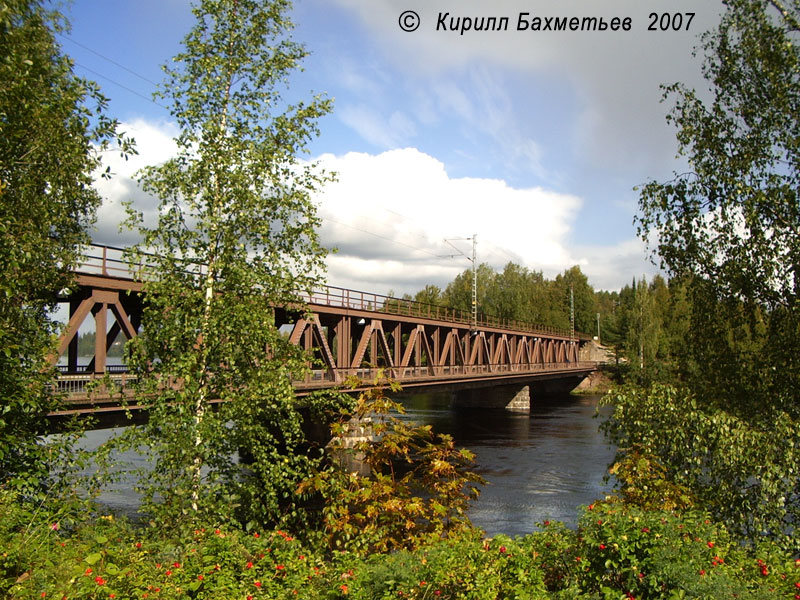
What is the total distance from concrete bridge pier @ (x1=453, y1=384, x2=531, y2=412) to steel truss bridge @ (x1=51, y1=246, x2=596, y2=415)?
11.0 feet

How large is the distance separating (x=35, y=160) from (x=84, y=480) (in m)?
5.37

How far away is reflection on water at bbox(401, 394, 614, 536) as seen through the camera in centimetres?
2426

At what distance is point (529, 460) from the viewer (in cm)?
3769

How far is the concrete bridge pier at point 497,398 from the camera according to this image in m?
76.6

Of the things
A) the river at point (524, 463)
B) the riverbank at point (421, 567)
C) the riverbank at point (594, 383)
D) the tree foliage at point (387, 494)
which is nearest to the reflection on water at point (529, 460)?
the river at point (524, 463)

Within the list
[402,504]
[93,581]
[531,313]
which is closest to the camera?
[93,581]

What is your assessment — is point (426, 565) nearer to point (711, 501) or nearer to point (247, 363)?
point (247, 363)

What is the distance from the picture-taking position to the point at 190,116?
1004 centimetres

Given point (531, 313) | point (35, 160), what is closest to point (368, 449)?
point (35, 160)

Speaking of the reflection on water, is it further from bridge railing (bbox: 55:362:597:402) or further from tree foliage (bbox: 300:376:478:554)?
bridge railing (bbox: 55:362:597:402)


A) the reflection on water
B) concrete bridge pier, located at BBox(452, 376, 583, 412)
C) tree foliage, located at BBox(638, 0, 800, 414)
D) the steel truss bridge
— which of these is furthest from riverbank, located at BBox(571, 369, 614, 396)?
tree foliage, located at BBox(638, 0, 800, 414)

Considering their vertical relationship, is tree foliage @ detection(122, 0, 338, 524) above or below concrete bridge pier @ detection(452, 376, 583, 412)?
above

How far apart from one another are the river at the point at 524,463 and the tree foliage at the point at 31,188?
6.84 feet

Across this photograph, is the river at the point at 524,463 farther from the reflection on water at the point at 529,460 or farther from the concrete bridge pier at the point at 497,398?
the concrete bridge pier at the point at 497,398
